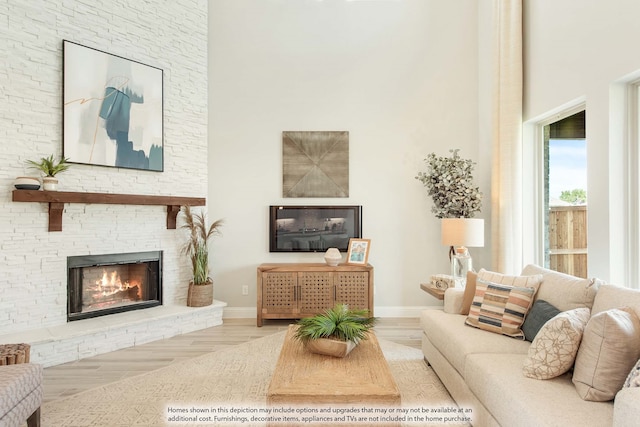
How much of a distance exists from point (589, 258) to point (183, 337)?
3.84 meters

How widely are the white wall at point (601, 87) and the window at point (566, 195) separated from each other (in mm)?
276

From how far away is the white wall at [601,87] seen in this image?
2.66m

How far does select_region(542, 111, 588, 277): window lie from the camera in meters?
3.28

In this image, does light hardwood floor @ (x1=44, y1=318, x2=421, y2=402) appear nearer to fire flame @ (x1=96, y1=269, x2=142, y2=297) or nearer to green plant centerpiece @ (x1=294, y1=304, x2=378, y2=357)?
fire flame @ (x1=96, y1=269, x2=142, y2=297)

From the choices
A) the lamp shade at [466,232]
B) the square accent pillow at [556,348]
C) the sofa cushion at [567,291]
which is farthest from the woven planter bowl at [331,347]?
the lamp shade at [466,232]

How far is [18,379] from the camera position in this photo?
1911 millimetres

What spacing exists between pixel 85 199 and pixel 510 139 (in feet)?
14.0

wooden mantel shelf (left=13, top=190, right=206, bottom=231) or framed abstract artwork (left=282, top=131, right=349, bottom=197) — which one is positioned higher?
framed abstract artwork (left=282, top=131, right=349, bottom=197)

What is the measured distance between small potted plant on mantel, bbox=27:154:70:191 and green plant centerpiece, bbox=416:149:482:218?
12.1 feet

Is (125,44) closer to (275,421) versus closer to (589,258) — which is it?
(275,421)

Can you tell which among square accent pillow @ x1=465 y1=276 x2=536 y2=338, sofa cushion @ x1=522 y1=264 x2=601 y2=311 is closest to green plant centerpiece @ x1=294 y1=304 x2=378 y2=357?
square accent pillow @ x1=465 y1=276 x2=536 y2=338

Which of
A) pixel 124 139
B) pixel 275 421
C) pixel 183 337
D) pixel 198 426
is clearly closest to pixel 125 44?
pixel 124 139

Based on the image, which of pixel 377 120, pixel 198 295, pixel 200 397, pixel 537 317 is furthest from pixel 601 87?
pixel 198 295

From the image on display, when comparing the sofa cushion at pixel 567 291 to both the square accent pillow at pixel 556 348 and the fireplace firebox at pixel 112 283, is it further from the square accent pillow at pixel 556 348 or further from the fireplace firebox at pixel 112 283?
Answer: the fireplace firebox at pixel 112 283
